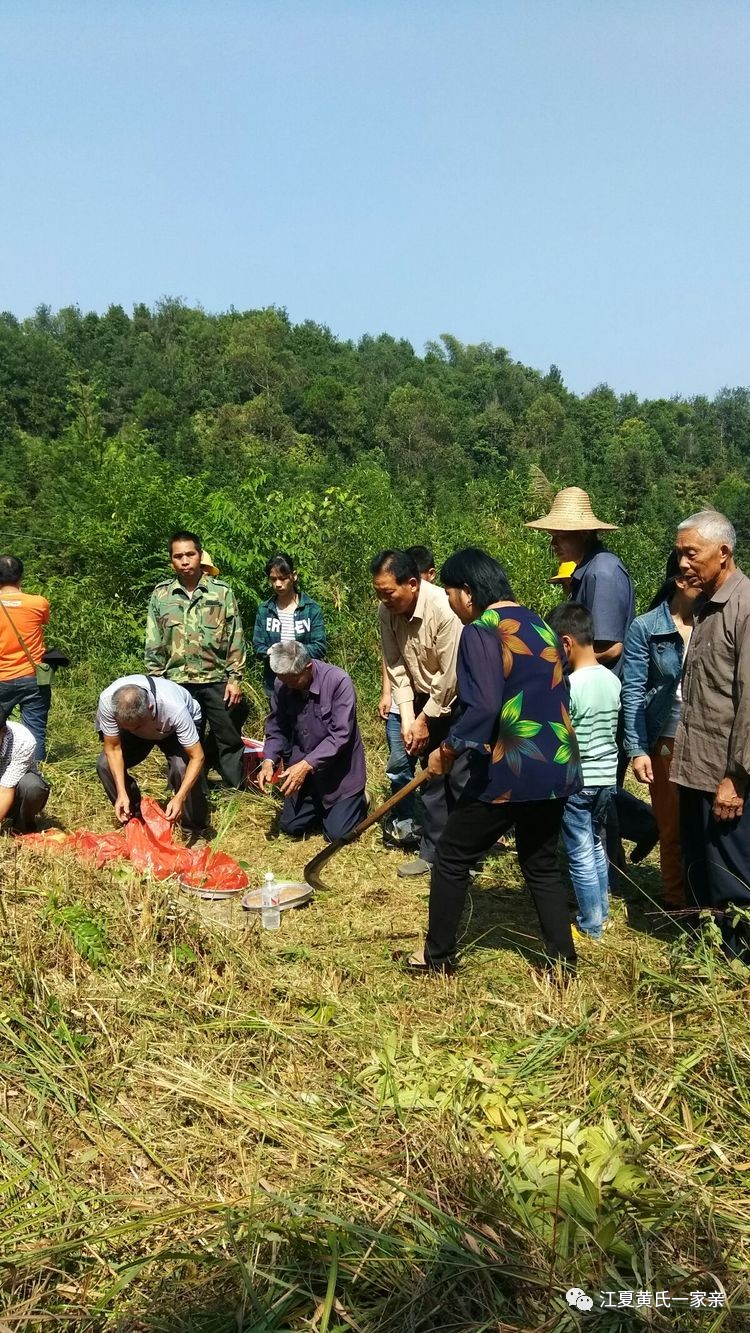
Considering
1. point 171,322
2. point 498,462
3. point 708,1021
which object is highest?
point 171,322

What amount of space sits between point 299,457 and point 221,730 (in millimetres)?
26902

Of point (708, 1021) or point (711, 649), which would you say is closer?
point (708, 1021)

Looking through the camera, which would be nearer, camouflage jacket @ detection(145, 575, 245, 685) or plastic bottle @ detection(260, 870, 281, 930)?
plastic bottle @ detection(260, 870, 281, 930)

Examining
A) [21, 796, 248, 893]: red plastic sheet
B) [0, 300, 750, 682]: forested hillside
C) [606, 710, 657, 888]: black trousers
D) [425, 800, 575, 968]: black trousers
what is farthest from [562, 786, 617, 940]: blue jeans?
[0, 300, 750, 682]: forested hillside

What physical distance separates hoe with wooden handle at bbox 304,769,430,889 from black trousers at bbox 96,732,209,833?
0.92 metres

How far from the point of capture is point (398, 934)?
4223 mm

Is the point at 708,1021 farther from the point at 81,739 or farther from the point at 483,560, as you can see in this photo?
the point at 81,739

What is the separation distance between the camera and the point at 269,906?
4.25 meters

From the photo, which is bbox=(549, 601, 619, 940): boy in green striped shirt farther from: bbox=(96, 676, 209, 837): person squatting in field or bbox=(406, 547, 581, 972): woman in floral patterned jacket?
bbox=(96, 676, 209, 837): person squatting in field

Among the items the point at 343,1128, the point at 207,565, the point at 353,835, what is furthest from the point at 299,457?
the point at 343,1128

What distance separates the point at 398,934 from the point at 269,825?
5.61 ft

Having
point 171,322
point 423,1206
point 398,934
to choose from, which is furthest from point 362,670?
point 171,322

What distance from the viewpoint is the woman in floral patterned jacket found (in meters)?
3.38

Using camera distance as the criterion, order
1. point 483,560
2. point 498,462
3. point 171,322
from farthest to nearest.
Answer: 1. point 171,322
2. point 498,462
3. point 483,560
